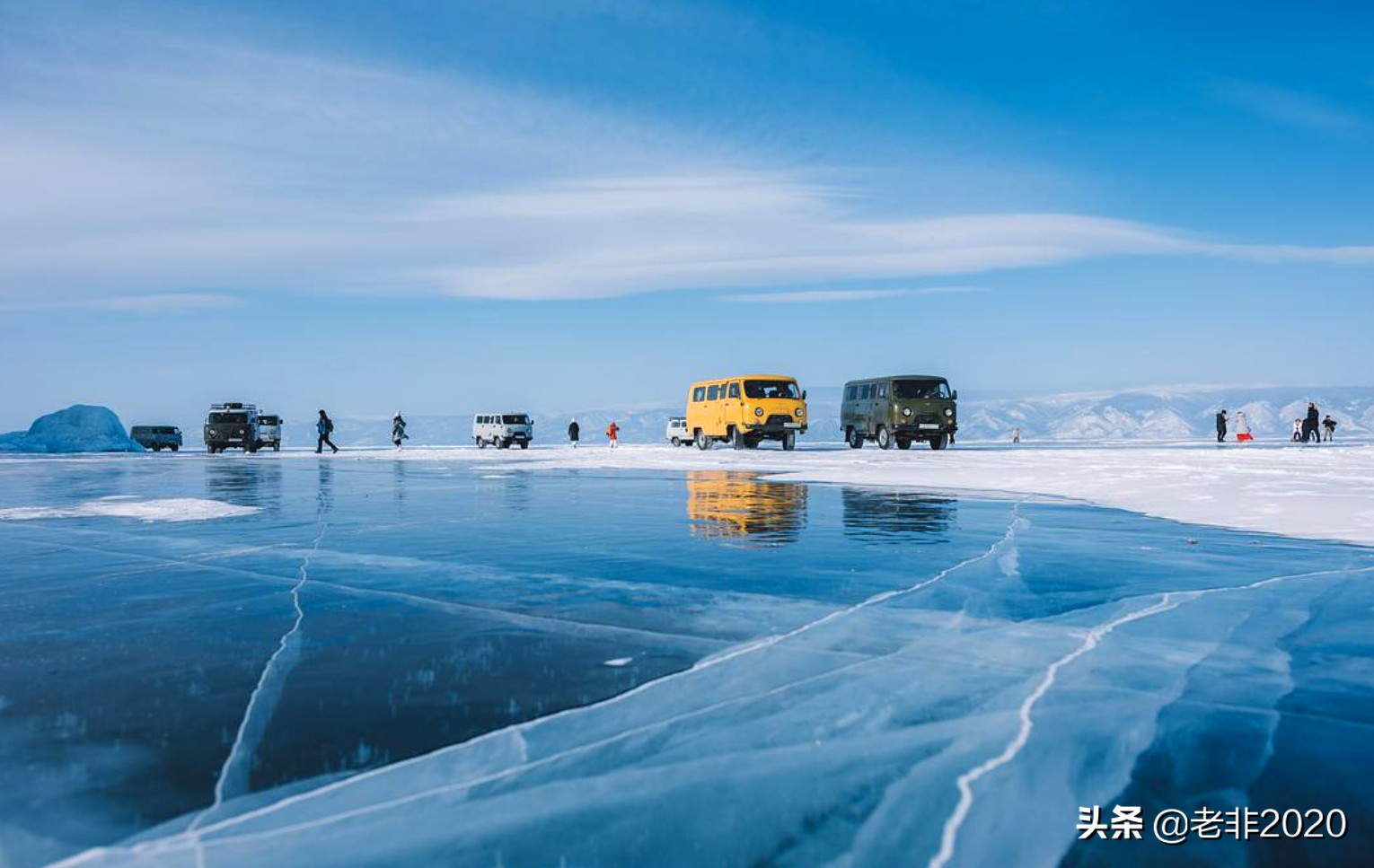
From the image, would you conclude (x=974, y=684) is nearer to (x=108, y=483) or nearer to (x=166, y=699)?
(x=166, y=699)

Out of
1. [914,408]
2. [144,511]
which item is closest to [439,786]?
[144,511]

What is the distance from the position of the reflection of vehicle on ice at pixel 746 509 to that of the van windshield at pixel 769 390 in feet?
45.7

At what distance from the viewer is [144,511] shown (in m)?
12.3

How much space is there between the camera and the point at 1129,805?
9.30 feet

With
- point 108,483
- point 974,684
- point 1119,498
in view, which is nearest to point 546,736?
point 974,684

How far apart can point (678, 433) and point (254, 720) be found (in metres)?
43.2

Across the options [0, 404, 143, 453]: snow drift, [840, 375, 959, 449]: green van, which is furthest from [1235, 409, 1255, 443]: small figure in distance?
[0, 404, 143, 453]: snow drift

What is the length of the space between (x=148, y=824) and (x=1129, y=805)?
2.72 metres

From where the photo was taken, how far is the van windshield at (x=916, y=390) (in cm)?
3100

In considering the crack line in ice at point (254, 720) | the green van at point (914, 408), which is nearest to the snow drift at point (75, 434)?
the green van at point (914, 408)

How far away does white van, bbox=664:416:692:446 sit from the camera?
1742 inches

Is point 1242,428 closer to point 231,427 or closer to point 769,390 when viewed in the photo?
point 769,390

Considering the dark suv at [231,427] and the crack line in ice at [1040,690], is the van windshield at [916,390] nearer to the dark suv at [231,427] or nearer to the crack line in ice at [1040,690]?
the crack line in ice at [1040,690]

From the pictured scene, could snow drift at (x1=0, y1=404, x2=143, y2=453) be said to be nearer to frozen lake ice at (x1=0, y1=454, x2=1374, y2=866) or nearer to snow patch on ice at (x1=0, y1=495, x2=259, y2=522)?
snow patch on ice at (x1=0, y1=495, x2=259, y2=522)
